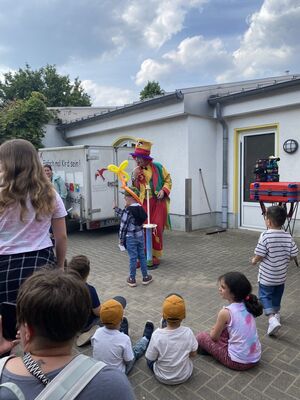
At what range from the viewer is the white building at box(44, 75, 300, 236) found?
7.88 metres

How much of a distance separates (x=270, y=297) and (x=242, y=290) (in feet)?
3.19

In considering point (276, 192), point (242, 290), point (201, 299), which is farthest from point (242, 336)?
point (276, 192)

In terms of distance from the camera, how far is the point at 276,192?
5680 mm

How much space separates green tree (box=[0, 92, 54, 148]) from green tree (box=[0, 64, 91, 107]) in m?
16.2

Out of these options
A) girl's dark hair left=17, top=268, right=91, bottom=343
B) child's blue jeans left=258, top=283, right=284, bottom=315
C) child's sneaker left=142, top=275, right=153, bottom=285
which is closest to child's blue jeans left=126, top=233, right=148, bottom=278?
child's sneaker left=142, top=275, right=153, bottom=285

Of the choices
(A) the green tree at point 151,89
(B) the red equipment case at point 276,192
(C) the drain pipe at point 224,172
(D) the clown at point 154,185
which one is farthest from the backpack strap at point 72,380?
(A) the green tree at point 151,89

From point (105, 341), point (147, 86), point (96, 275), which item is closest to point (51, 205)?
point (105, 341)

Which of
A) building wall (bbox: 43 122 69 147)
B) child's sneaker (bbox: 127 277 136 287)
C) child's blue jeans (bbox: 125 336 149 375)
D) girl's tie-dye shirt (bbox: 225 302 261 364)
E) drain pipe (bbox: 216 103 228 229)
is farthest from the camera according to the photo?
building wall (bbox: 43 122 69 147)

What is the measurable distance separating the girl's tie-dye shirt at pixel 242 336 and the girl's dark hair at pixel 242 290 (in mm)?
57

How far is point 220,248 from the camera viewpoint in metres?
6.95

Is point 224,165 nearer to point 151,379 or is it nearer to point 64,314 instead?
point 151,379

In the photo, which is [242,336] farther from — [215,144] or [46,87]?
[46,87]

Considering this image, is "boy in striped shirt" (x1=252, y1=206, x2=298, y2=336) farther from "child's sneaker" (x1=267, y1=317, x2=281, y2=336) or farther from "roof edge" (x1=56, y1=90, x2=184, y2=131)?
"roof edge" (x1=56, y1=90, x2=184, y2=131)

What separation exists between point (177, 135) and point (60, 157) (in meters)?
3.18
